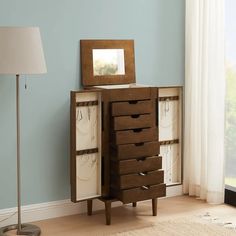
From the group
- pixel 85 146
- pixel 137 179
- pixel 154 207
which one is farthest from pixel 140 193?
pixel 85 146


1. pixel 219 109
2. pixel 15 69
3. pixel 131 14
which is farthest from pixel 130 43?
pixel 15 69

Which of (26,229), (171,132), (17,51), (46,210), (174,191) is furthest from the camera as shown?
(174,191)

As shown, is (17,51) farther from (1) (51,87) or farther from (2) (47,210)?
(2) (47,210)

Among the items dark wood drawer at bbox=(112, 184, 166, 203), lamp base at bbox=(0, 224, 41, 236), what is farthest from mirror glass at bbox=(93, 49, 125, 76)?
lamp base at bbox=(0, 224, 41, 236)

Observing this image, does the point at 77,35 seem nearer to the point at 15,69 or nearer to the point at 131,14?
the point at 131,14

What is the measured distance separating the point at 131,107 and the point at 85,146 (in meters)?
0.42

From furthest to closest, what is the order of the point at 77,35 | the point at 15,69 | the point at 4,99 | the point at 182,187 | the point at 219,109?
the point at 182,187 → the point at 219,109 → the point at 77,35 → the point at 4,99 → the point at 15,69

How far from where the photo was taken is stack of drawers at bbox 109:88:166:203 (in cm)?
344

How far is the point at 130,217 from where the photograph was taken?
3.66 metres

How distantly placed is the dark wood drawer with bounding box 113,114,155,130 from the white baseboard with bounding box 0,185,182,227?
0.72m

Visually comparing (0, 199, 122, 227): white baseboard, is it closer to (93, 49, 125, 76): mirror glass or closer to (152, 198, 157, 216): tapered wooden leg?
(152, 198, 157, 216): tapered wooden leg

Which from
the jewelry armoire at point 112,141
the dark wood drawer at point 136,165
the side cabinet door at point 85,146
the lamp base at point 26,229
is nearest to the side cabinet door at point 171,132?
the jewelry armoire at point 112,141

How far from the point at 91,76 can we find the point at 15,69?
0.80m

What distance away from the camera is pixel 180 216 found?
3.68 m
